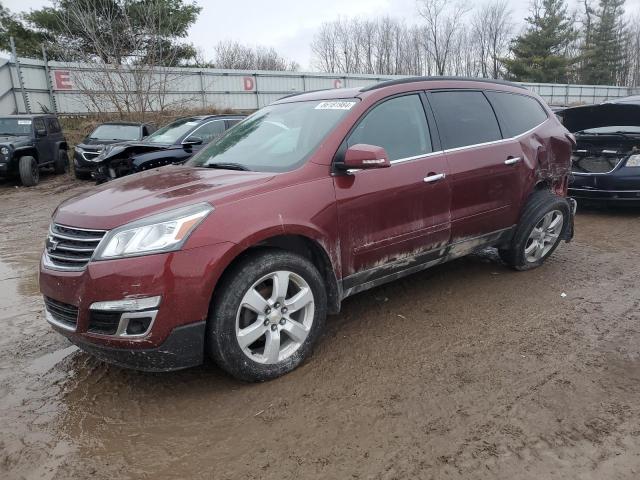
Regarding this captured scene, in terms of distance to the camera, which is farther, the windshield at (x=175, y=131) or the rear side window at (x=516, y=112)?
the windshield at (x=175, y=131)

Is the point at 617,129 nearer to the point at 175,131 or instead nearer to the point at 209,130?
the point at 209,130

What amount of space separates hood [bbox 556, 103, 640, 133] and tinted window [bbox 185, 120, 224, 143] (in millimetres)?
6413

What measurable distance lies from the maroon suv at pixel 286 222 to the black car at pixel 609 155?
109 inches

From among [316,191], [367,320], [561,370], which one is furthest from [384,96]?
[561,370]

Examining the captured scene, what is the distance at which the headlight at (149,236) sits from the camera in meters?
2.54

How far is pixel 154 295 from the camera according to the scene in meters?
2.52

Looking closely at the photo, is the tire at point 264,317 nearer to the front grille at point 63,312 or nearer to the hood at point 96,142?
the front grille at point 63,312

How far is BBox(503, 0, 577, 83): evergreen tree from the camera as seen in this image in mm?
46781

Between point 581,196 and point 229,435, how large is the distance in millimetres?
6349

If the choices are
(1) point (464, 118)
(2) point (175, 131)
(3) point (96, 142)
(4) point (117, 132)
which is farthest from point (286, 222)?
(4) point (117, 132)

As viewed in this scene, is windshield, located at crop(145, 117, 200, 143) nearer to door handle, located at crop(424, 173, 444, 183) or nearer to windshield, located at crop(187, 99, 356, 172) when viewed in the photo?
windshield, located at crop(187, 99, 356, 172)

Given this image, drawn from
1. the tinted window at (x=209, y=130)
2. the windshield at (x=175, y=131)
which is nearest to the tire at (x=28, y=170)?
the windshield at (x=175, y=131)

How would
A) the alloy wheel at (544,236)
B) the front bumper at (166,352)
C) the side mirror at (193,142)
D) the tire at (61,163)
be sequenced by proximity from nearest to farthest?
the front bumper at (166,352) < the alloy wheel at (544,236) < the side mirror at (193,142) < the tire at (61,163)

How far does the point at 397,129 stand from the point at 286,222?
4.15ft
